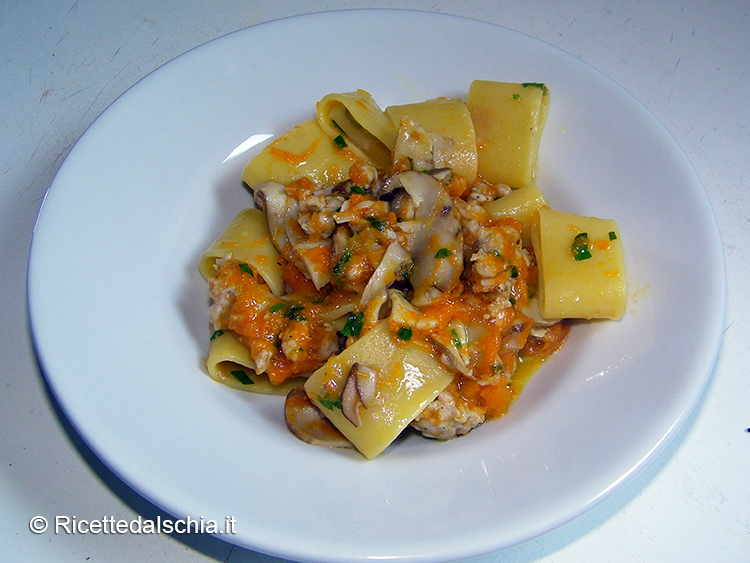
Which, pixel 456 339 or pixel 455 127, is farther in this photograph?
pixel 455 127

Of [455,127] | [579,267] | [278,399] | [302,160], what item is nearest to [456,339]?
[579,267]

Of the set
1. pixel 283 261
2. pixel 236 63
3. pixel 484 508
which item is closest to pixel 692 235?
pixel 484 508

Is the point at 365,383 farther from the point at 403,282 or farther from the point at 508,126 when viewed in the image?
the point at 508,126

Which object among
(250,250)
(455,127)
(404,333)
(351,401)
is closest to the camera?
(351,401)

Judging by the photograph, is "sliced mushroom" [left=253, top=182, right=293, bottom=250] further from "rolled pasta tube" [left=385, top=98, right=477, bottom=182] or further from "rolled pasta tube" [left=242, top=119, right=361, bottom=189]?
"rolled pasta tube" [left=385, top=98, right=477, bottom=182]

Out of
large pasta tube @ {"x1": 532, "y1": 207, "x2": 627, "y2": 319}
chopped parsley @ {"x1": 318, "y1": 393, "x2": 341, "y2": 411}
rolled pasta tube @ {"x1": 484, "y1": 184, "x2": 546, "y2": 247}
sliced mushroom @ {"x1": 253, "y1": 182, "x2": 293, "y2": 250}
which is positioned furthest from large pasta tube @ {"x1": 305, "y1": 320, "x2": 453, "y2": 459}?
rolled pasta tube @ {"x1": 484, "y1": 184, "x2": 546, "y2": 247}
